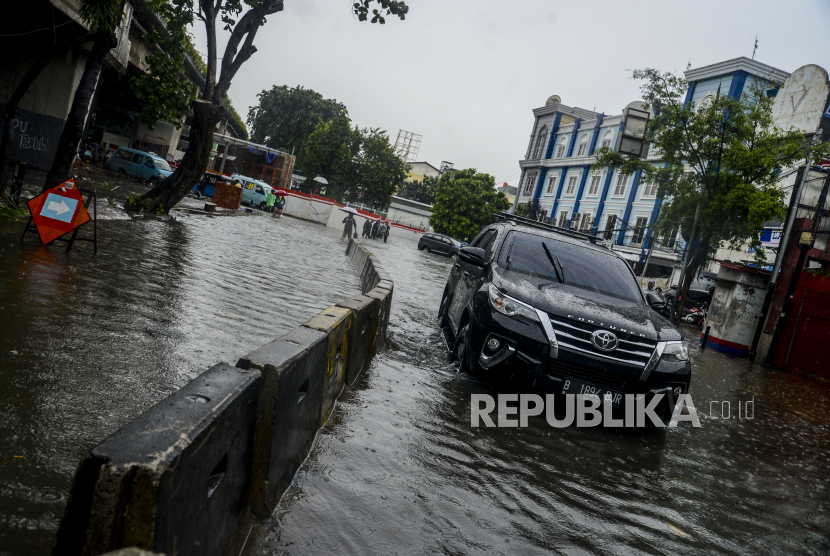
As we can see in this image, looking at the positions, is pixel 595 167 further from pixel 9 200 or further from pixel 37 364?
pixel 37 364

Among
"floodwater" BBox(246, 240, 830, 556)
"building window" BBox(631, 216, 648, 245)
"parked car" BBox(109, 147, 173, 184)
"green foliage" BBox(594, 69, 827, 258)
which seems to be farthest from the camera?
"building window" BBox(631, 216, 648, 245)

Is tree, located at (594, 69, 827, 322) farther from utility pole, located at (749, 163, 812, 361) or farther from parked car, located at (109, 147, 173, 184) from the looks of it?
parked car, located at (109, 147, 173, 184)

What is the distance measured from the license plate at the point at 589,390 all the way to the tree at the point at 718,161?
52.2 ft

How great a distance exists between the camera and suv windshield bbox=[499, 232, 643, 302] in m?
6.36

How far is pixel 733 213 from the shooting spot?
65.7 ft

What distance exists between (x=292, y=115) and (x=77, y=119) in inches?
2295

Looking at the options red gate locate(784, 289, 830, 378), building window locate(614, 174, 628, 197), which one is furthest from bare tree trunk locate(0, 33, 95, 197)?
building window locate(614, 174, 628, 197)

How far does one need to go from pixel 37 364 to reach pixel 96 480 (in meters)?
3.03

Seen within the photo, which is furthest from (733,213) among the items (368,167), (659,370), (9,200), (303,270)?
(368,167)

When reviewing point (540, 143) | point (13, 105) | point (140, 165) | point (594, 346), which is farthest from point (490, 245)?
point (540, 143)

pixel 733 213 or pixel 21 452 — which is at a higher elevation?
pixel 733 213

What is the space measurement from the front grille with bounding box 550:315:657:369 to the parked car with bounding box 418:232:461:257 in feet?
117

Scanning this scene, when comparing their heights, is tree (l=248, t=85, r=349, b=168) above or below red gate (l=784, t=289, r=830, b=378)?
above

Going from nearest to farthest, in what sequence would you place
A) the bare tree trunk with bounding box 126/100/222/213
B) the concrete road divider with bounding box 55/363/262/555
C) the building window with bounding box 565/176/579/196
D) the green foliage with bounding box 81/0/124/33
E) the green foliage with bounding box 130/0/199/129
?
the concrete road divider with bounding box 55/363/262/555
the green foliage with bounding box 81/0/124/33
the green foliage with bounding box 130/0/199/129
the bare tree trunk with bounding box 126/100/222/213
the building window with bounding box 565/176/579/196
